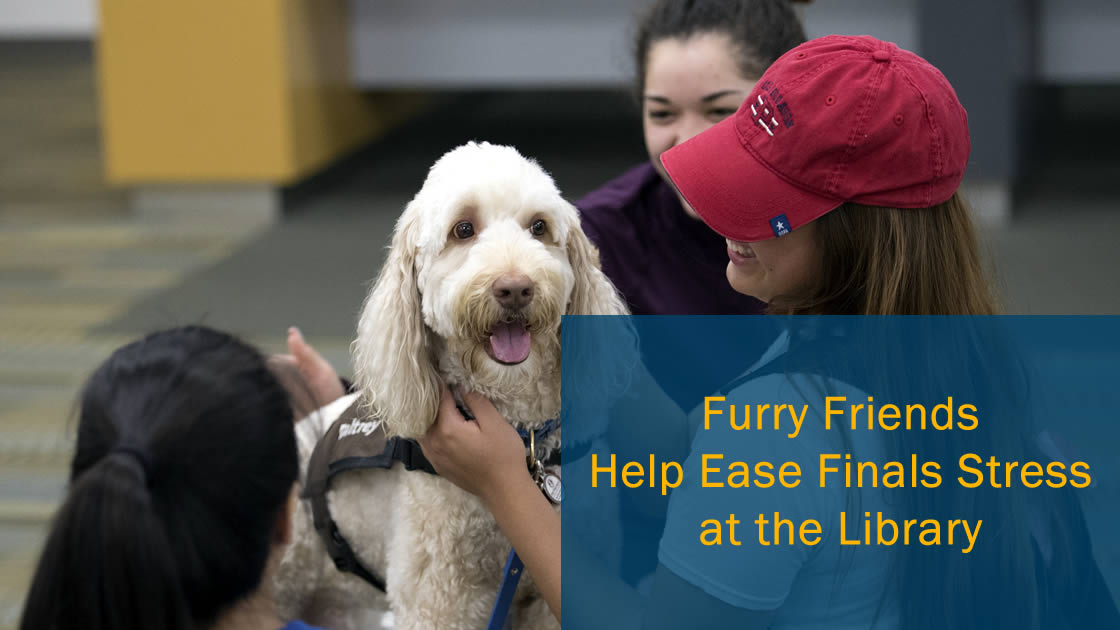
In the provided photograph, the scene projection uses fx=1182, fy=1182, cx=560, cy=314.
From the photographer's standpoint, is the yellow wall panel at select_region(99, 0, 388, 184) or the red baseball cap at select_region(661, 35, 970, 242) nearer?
the red baseball cap at select_region(661, 35, 970, 242)

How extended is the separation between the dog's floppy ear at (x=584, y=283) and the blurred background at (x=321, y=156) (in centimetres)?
225

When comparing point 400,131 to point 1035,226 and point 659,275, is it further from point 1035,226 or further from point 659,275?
point 659,275

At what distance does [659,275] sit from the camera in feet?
5.42

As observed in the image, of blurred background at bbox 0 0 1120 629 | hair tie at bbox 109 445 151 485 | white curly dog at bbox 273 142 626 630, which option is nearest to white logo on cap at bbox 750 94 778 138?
white curly dog at bbox 273 142 626 630

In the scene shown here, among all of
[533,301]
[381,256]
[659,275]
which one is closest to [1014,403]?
[533,301]

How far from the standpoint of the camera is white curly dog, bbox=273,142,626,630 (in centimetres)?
117

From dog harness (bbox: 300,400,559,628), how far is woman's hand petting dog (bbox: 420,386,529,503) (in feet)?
0.09

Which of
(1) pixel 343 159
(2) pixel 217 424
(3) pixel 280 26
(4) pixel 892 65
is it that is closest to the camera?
(2) pixel 217 424

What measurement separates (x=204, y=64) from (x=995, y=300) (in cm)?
430

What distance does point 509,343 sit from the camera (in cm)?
118

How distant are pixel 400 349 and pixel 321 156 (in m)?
4.31

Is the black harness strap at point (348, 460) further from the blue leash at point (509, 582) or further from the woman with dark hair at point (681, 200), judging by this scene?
the woman with dark hair at point (681, 200)

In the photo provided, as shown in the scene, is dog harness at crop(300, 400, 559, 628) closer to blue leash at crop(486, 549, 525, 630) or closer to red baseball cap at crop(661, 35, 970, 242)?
blue leash at crop(486, 549, 525, 630)

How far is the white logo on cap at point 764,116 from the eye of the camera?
1.05 meters
